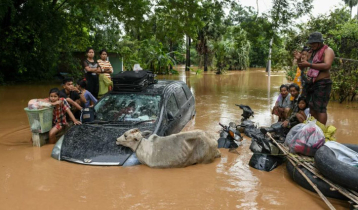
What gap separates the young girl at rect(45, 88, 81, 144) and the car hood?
956 millimetres

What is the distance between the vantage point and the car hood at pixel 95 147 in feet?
16.2

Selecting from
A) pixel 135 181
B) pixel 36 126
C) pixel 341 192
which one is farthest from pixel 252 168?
pixel 36 126

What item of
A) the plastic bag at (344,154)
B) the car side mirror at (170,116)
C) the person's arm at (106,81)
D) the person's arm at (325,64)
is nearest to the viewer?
the plastic bag at (344,154)

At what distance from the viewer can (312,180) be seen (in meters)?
4.23

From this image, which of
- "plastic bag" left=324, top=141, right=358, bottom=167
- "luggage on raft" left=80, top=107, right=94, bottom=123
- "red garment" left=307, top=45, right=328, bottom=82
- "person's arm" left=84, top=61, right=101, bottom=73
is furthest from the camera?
"person's arm" left=84, top=61, right=101, bottom=73

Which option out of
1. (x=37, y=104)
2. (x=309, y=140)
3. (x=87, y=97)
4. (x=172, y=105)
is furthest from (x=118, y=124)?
(x=309, y=140)

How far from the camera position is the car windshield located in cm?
579

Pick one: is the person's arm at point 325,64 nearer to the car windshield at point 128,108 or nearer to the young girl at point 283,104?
the young girl at point 283,104

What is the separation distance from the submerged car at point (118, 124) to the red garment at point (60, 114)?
2.54 feet

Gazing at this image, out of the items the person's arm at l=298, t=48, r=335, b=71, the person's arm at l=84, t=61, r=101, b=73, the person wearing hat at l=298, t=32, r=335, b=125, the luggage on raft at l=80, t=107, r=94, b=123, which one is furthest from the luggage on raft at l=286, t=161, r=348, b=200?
the person's arm at l=84, t=61, r=101, b=73

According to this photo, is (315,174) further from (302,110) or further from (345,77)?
(345,77)

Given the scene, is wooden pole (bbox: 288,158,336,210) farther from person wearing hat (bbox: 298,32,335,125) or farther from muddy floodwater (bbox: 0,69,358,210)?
person wearing hat (bbox: 298,32,335,125)

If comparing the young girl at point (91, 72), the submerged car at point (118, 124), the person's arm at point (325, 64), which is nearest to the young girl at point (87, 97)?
the young girl at point (91, 72)

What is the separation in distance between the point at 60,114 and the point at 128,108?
158 cm
